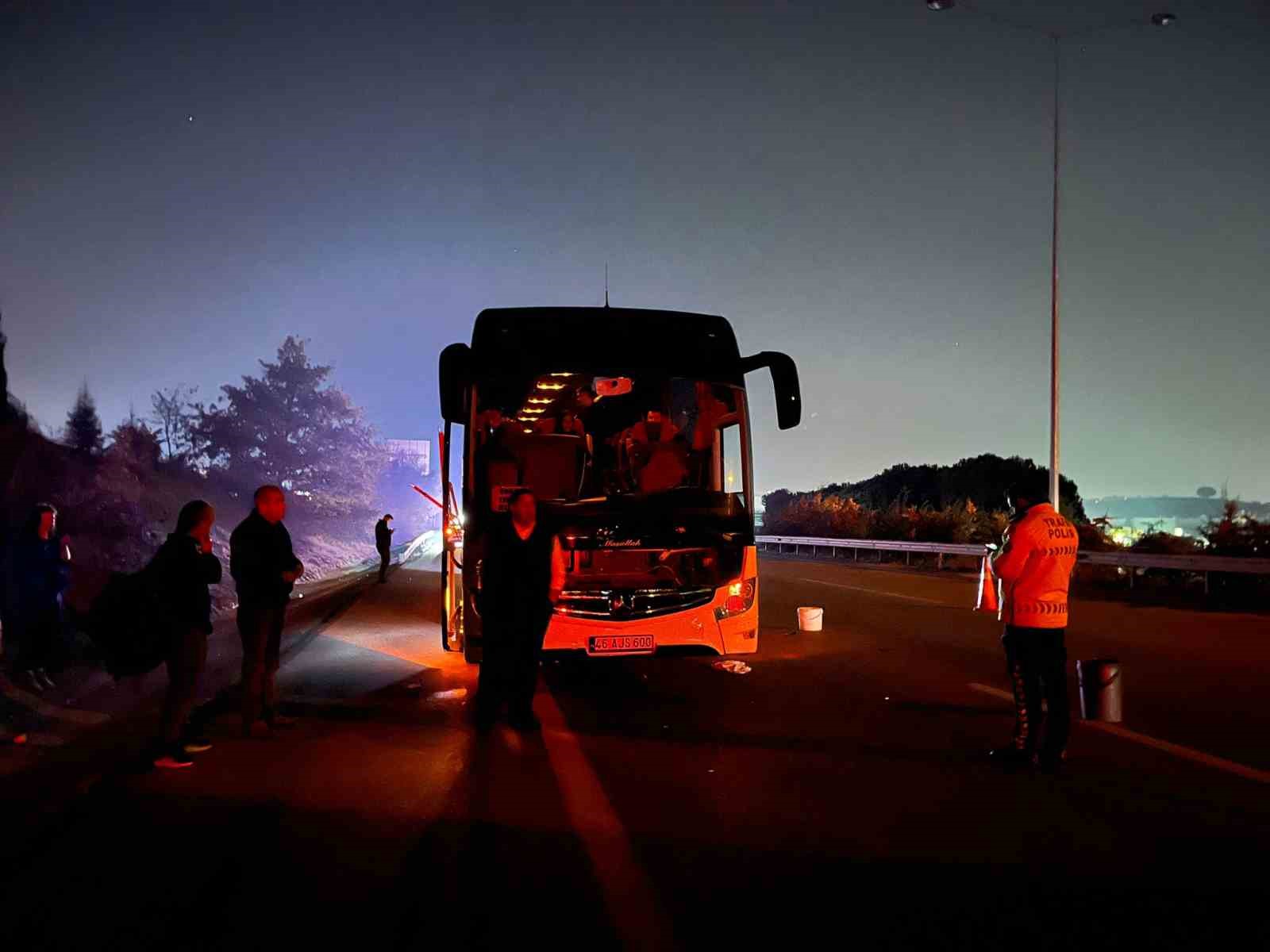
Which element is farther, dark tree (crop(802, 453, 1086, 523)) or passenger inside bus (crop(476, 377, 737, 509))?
dark tree (crop(802, 453, 1086, 523))

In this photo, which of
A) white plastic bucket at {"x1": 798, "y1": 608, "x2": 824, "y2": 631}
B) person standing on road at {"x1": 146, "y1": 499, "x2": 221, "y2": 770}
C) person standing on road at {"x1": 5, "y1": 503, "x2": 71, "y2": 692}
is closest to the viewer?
person standing on road at {"x1": 146, "y1": 499, "x2": 221, "y2": 770}

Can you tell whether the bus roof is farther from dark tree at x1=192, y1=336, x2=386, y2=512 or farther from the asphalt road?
dark tree at x1=192, y1=336, x2=386, y2=512

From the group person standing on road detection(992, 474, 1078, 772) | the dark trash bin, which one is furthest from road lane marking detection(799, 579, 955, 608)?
person standing on road detection(992, 474, 1078, 772)

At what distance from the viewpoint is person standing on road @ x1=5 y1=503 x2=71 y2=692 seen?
9523 mm

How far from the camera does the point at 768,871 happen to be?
4629 mm

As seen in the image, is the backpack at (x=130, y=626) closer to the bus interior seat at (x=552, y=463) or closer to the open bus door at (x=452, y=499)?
the open bus door at (x=452, y=499)

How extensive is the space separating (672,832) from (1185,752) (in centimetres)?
416

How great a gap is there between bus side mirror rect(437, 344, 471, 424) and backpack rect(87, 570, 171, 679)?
12.0 ft

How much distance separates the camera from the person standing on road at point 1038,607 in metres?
6.56

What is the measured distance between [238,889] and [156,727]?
4251mm

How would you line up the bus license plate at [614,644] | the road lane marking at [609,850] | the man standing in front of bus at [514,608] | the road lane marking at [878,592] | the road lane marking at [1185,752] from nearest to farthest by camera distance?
the road lane marking at [609,850], the road lane marking at [1185,752], the man standing in front of bus at [514,608], the bus license plate at [614,644], the road lane marking at [878,592]

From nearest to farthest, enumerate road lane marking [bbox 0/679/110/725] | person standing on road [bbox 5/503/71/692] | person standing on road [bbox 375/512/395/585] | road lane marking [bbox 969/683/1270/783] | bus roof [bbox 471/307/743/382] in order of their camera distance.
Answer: road lane marking [bbox 969/683/1270/783] < road lane marking [bbox 0/679/110/725] < person standing on road [bbox 5/503/71/692] < bus roof [bbox 471/307/743/382] < person standing on road [bbox 375/512/395/585]

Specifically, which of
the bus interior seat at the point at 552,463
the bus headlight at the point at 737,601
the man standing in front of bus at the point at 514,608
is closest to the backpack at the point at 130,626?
the man standing in front of bus at the point at 514,608

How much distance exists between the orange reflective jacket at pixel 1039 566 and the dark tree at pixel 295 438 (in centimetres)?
6221
